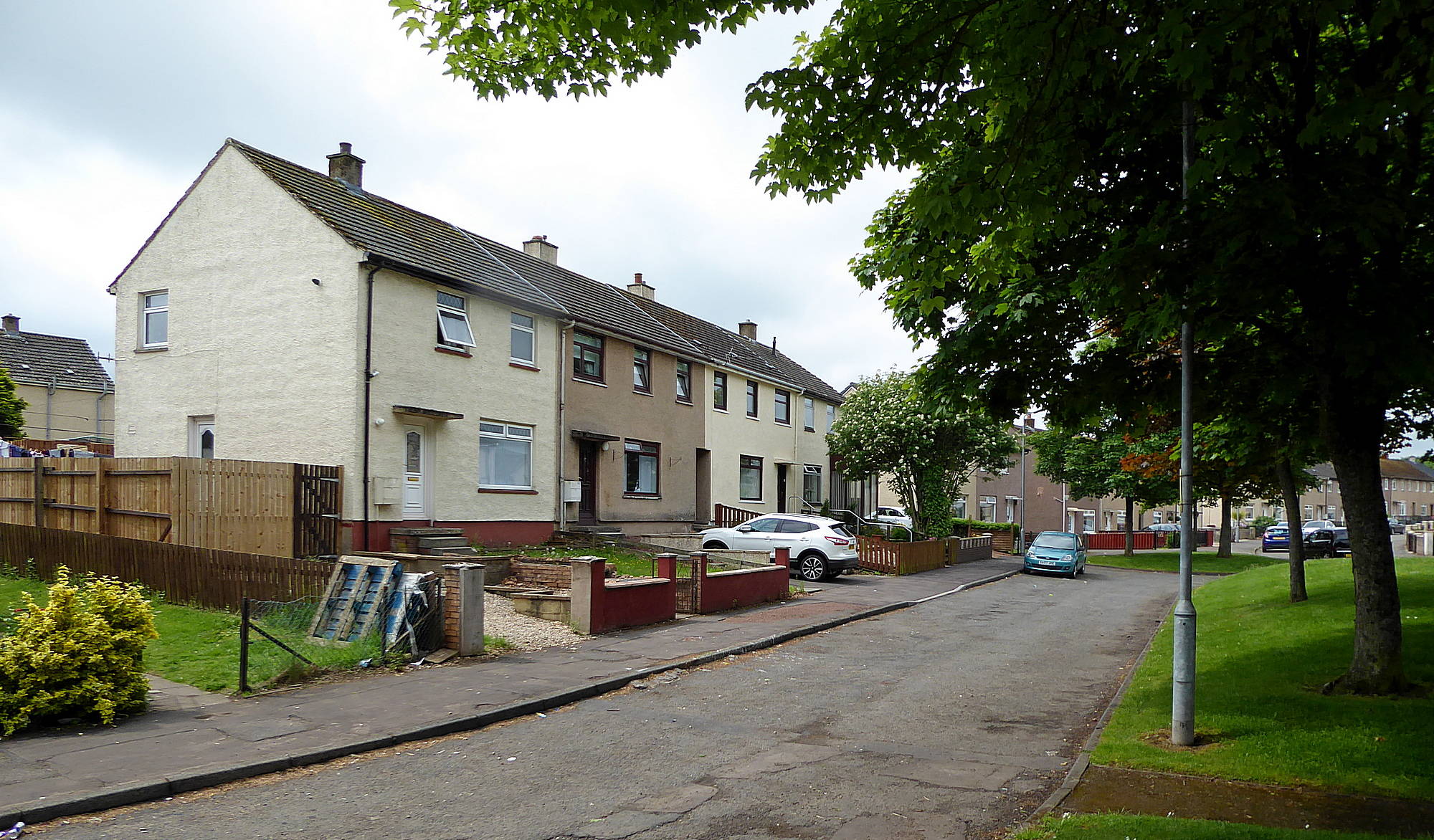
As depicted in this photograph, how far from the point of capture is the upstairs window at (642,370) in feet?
92.8

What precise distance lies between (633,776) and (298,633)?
6.50m

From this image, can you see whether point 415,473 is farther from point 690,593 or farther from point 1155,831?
point 1155,831

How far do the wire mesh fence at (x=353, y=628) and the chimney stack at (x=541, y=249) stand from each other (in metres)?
20.1

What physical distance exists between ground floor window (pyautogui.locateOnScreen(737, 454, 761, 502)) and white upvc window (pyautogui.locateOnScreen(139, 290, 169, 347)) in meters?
18.1

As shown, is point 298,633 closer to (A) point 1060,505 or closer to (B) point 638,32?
(B) point 638,32

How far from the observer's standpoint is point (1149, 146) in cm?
967

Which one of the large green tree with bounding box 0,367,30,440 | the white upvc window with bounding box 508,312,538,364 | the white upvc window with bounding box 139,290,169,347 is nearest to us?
the white upvc window with bounding box 139,290,169,347

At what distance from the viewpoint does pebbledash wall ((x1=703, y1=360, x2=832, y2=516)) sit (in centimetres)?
3250

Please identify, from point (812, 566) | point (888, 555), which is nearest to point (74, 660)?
point (812, 566)

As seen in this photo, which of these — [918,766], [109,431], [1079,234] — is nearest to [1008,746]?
[918,766]

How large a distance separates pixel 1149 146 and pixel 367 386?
576 inches

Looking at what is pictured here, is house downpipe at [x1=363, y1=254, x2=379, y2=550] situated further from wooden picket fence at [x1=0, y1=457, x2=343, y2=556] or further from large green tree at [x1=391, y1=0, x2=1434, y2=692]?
large green tree at [x1=391, y1=0, x2=1434, y2=692]

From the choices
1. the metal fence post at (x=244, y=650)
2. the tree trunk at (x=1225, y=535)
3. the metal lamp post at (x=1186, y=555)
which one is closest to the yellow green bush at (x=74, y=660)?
the metal fence post at (x=244, y=650)

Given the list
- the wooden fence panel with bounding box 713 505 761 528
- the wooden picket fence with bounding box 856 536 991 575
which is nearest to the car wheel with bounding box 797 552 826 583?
the wooden picket fence with bounding box 856 536 991 575
